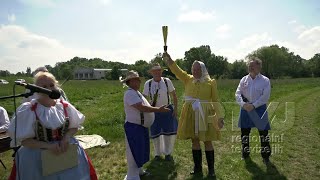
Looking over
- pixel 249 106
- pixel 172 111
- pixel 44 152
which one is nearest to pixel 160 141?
pixel 172 111

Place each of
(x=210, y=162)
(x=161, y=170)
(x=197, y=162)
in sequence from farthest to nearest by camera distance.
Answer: (x=161, y=170) → (x=197, y=162) → (x=210, y=162)

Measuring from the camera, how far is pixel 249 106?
6648 mm

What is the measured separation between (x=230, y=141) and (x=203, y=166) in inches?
97.0

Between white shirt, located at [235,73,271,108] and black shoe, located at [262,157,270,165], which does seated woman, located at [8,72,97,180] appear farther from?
black shoe, located at [262,157,270,165]

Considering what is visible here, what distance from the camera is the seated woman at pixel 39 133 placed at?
3.18 metres

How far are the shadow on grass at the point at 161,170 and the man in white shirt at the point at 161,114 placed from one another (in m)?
0.22

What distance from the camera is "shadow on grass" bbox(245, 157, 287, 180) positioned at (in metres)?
6.05

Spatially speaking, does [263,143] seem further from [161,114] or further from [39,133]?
[39,133]

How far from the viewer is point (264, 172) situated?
6.31 metres

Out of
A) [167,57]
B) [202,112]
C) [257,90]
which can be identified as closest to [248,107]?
[257,90]

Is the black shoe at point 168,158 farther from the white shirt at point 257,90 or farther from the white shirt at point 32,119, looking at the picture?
the white shirt at point 32,119

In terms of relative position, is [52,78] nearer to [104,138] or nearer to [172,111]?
[172,111]

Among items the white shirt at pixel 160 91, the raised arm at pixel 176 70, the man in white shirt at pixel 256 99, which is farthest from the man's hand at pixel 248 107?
the white shirt at pixel 160 91

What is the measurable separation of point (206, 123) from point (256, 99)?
157 centimetres
